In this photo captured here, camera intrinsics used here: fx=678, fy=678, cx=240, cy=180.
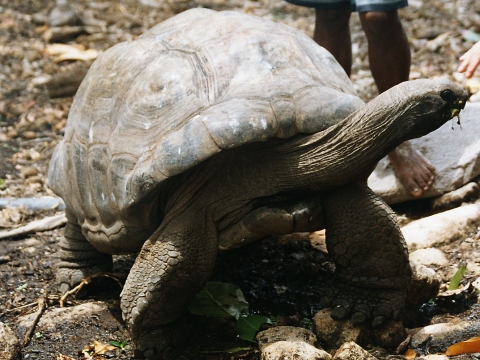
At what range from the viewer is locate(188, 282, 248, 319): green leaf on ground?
3.40 m

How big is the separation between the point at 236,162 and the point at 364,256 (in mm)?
729

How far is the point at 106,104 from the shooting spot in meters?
3.38

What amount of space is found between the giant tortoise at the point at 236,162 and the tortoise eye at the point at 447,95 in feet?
0.27

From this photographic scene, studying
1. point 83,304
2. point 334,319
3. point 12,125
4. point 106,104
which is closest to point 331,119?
point 334,319

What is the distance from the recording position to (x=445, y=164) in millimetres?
4398

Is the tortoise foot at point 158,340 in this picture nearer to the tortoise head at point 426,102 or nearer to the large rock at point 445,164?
the tortoise head at point 426,102

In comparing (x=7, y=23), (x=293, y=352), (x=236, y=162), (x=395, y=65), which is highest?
(x=395, y=65)

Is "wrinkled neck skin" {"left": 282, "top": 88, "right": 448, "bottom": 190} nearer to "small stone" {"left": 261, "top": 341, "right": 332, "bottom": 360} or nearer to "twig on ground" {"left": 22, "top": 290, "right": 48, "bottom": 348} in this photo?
"small stone" {"left": 261, "top": 341, "right": 332, "bottom": 360}

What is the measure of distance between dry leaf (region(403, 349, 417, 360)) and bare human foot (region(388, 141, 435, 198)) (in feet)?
4.84

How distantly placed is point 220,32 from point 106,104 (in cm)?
68

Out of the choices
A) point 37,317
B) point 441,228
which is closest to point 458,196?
point 441,228

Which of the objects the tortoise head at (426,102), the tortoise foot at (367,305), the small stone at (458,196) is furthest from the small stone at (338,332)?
the small stone at (458,196)

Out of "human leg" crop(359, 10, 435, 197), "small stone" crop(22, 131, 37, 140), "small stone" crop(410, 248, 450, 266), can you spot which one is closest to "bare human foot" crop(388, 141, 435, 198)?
"human leg" crop(359, 10, 435, 197)

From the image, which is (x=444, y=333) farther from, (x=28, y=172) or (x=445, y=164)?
(x=28, y=172)
